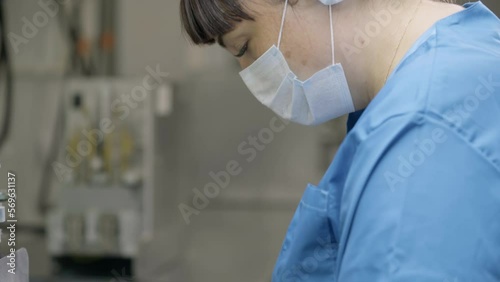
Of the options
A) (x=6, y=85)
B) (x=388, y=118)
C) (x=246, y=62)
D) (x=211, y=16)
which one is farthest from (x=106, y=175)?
(x=388, y=118)

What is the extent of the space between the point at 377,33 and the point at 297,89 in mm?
158

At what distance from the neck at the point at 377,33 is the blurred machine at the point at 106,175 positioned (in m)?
2.08

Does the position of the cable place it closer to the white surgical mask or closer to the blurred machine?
the blurred machine

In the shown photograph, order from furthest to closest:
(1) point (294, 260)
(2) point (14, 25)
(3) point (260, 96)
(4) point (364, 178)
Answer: (2) point (14, 25) < (3) point (260, 96) < (1) point (294, 260) < (4) point (364, 178)

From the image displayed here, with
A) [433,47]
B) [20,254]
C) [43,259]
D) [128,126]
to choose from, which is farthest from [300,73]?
[43,259]

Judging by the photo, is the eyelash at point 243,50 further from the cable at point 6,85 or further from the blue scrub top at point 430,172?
the cable at point 6,85

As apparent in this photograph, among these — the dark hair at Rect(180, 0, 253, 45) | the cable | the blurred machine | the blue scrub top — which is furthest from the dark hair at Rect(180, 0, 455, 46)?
the cable

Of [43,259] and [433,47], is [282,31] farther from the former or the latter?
[43,259]

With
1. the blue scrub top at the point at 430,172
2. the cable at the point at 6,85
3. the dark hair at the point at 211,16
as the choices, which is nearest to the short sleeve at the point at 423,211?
the blue scrub top at the point at 430,172

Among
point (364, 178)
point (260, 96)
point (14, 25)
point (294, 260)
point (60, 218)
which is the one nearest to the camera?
point (364, 178)

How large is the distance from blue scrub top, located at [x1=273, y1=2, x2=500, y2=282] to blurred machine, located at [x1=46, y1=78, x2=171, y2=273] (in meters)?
2.21

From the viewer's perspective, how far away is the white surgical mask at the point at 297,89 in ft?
3.12

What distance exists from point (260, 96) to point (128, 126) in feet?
6.51

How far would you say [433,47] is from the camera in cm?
78
